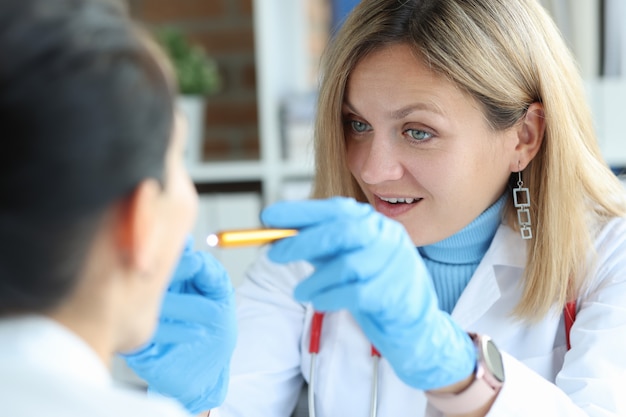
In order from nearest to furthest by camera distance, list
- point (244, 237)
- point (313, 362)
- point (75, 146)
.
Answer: point (75, 146) < point (244, 237) < point (313, 362)

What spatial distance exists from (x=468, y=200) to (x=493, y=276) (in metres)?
0.14

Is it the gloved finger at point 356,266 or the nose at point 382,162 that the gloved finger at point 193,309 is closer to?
the gloved finger at point 356,266

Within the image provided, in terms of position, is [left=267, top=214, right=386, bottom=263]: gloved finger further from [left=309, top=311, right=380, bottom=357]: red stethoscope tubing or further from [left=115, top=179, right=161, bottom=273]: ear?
[left=309, top=311, right=380, bottom=357]: red stethoscope tubing

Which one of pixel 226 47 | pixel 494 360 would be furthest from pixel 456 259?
pixel 226 47

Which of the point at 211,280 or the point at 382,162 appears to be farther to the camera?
the point at 382,162

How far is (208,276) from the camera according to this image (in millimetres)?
1131

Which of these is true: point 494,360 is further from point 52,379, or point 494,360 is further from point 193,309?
point 52,379

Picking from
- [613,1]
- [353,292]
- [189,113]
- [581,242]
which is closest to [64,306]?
[353,292]

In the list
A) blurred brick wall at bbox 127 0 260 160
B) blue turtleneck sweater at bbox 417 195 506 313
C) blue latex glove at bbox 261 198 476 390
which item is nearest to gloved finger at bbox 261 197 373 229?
blue latex glove at bbox 261 198 476 390

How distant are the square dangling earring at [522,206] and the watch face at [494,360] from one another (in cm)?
33

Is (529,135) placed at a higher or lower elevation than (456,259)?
higher

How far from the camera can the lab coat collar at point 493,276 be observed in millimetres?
1376

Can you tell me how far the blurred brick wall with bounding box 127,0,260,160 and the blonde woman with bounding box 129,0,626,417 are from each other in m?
1.47

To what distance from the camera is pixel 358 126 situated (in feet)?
4.72
